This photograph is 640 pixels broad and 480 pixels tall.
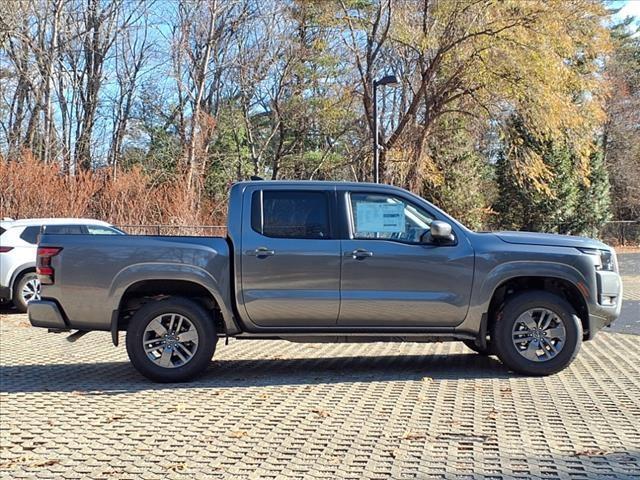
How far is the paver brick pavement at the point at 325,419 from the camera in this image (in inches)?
177

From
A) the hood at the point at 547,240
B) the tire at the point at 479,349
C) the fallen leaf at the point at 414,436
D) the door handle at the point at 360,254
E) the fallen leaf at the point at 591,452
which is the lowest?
the fallen leaf at the point at 414,436

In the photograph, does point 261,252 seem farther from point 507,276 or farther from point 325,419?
point 507,276

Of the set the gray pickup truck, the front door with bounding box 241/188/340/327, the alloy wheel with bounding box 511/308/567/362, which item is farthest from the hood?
the front door with bounding box 241/188/340/327

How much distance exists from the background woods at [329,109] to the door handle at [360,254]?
53.2ft

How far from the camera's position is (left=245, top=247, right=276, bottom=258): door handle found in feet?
22.7

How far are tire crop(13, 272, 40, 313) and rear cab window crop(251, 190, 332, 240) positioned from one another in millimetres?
7163

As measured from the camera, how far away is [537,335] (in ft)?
23.3

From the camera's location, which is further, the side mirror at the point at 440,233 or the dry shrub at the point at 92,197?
the dry shrub at the point at 92,197

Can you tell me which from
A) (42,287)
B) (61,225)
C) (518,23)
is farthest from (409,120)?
(42,287)

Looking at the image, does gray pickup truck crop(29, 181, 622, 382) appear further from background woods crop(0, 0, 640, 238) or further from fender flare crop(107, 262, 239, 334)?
background woods crop(0, 0, 640, 238)

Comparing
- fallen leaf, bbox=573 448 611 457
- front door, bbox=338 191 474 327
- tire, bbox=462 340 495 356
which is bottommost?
fallen leaf, bbox=573 448 611 457

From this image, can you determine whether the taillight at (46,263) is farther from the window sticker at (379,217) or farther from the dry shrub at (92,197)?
the dry shrub at (92,197)

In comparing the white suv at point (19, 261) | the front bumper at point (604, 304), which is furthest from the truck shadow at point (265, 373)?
the white suv at point (19, 261)

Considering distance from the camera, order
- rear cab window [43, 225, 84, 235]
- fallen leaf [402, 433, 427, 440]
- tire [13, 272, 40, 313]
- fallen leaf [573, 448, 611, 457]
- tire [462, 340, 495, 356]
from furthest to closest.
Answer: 1. rear cab window [43, 225, 84, 235]
2. tire [13, 272, 40, 313]
3. tire [462, 340, 495, 356]
4. fallen leaf [402, 433, 427, 440]
5. fallen leaf [573, 448, 611, 457]
